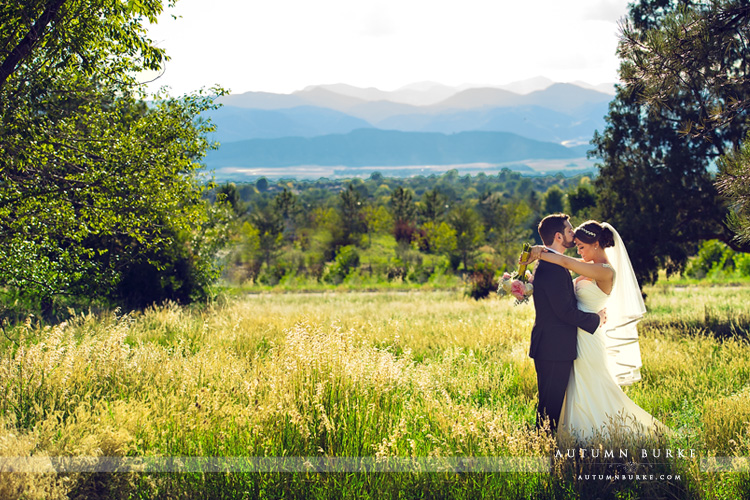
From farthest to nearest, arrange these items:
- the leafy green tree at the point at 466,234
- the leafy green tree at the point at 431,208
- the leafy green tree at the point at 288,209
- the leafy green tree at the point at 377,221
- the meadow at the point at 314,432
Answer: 1. the leafy green tree at the point at 288,209
2. the leafy green tree at the point at 431,208
3. the leafy green tree at the point at 377,221
4. the leafy green tree at the point at 466,234
5. the meadow at the point at 314,432

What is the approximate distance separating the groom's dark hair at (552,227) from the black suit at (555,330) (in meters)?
0.27

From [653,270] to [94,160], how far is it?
15.3 meters

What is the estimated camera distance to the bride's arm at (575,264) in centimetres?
452

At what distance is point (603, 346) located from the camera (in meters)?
4.77

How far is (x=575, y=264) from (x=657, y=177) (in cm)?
1126

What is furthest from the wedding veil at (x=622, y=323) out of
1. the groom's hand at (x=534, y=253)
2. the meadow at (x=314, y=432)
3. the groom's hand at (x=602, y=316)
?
the groom's hand at (x=534, y=253)

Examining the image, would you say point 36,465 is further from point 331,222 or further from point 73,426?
point 331,222

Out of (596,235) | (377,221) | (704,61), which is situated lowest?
(377,221)

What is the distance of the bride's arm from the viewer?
4.52 m

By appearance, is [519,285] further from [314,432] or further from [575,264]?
[314,432]

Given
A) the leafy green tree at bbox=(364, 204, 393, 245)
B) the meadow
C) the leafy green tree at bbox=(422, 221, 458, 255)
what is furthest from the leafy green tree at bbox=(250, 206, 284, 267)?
the meadow

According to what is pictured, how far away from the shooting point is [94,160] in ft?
27.3

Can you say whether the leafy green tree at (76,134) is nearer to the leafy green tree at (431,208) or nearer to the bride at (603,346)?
the bride at (603,346)

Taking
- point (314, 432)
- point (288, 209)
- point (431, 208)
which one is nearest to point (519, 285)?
point (314, 432)
